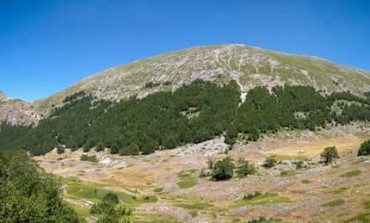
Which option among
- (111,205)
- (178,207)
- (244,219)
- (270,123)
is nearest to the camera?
(111,205)

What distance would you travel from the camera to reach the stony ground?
6744cm

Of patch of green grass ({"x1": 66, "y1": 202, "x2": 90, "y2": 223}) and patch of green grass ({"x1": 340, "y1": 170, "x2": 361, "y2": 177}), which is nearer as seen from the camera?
patch of green grass ({"x1": 66, "y1": 202, "x2": 90, "y2": 223})

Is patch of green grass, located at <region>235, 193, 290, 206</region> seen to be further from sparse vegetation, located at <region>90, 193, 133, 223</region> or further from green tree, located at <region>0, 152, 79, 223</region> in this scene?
green tree, located at <region>0, 152, 79, 223</region>

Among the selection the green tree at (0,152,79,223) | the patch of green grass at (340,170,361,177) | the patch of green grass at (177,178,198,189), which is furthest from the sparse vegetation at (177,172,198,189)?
the green tree at (0,152,79,223)

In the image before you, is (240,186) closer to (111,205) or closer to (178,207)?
(178,207)

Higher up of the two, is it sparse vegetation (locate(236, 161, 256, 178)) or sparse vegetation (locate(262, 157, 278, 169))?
sparse vegetation (locate(262, 157, 278, 169))

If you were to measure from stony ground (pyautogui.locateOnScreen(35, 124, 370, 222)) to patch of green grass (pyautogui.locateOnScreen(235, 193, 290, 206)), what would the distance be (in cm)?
19

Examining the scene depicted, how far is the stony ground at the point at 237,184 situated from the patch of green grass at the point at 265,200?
19 cm

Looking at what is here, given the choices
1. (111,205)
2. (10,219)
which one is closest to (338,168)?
(111,205)

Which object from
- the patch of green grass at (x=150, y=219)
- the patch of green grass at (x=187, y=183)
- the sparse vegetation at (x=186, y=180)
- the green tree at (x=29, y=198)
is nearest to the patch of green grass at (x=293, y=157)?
the sparse vegetation at (x=186, y=180)

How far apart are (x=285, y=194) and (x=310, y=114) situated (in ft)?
394

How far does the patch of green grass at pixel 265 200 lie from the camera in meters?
75.2

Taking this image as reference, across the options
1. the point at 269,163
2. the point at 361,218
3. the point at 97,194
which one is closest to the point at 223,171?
the point at 269,163

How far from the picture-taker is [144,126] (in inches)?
7820
